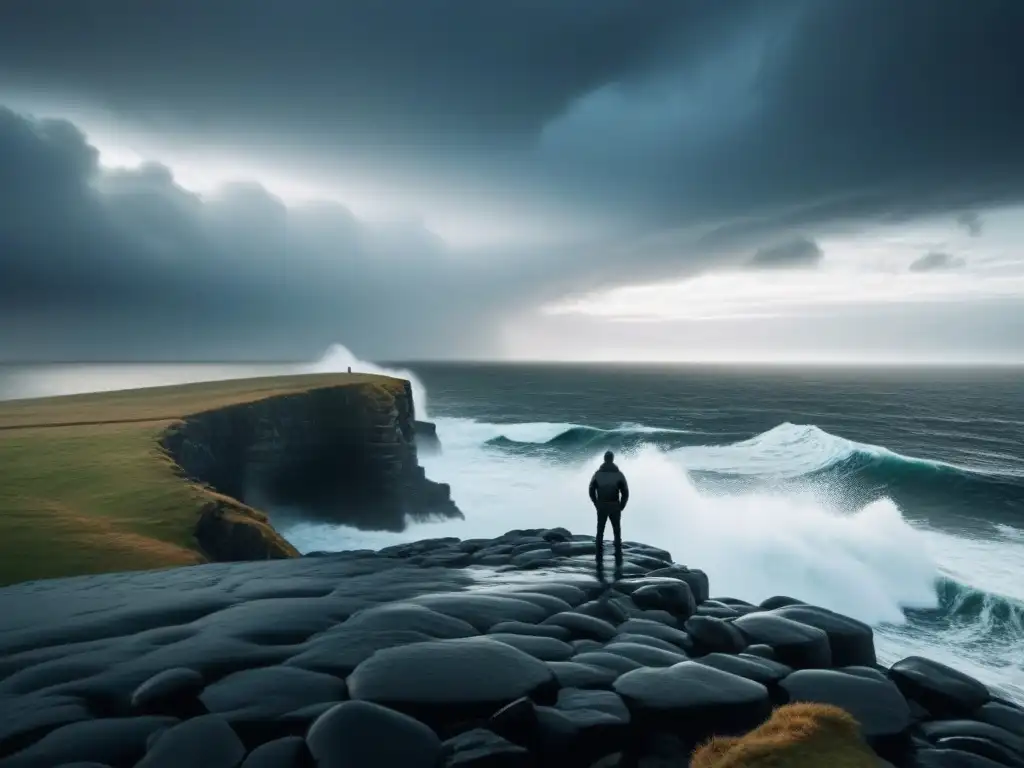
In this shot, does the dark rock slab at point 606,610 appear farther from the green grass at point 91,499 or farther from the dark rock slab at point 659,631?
the green grass at point 91,499

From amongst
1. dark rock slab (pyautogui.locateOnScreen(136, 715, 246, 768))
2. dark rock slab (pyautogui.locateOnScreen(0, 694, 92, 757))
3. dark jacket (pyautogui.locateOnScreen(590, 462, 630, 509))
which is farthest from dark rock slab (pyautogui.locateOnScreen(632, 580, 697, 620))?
dark rock slab (pyautogui.locateOnScreen(0, 694, 92, 757))

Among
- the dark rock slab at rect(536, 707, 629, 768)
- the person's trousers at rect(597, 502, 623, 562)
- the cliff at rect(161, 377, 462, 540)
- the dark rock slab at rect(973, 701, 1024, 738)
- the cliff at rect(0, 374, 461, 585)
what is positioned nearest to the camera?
the dark rock slab at rect(536, 707, 629, 768)

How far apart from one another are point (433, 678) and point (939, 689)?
657 cm

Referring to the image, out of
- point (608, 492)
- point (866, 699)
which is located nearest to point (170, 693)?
point (866, 699)

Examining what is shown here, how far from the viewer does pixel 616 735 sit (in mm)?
6492

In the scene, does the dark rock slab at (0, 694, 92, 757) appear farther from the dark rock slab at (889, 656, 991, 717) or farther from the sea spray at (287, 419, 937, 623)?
the sea spray at (287, 419, 937, 623)

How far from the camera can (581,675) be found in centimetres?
764

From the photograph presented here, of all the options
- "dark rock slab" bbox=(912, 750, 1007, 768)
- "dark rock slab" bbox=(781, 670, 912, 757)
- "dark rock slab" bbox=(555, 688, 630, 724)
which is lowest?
"dark rock slab" bbox=(912, 750, 1007, 768)

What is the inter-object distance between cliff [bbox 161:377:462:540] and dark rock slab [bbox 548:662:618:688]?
22218 mm

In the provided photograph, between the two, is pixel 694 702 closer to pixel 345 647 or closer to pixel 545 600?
pixel 545 600

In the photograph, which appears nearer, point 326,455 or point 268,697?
point 268,697

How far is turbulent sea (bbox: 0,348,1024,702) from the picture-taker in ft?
77.4

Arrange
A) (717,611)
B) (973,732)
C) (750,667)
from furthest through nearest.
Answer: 1. (717,611)
2. (750,667)
3. (973,732)

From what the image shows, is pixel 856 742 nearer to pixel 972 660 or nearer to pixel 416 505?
pixel 972 660
